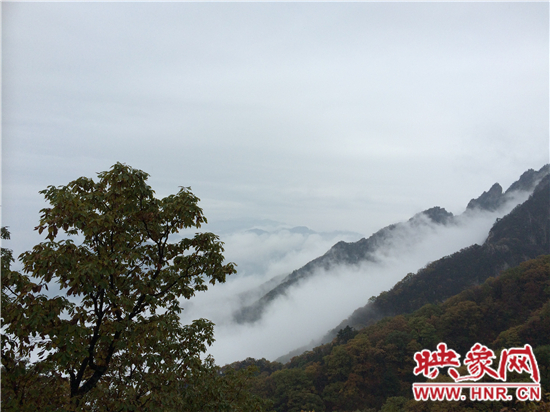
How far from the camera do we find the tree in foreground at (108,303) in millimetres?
6145

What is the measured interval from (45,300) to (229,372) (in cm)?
491

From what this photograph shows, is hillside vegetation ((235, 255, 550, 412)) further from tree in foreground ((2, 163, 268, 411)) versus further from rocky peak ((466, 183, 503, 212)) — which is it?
rocky peak ((466, 183, 503, 212))

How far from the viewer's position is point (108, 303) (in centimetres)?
710

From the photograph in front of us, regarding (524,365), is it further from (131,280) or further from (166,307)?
(131,280)

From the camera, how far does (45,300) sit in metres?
6.14

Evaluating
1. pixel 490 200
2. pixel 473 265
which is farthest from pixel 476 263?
pixel 490 200

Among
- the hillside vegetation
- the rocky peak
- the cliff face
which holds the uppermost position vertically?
the rocky peak

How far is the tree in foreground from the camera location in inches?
242

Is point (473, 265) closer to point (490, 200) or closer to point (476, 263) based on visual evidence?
point (476, 263)

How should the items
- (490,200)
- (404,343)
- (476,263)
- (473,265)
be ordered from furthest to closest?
(490,200)
(476,263)
(473,265)
(404,343)

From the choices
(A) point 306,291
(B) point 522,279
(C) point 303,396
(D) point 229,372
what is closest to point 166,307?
(D) point 229,372

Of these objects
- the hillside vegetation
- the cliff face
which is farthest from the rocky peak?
the hillside vegetation

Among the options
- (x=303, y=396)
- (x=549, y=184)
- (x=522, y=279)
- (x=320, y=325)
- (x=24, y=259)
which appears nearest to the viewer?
(x=24, y=259)

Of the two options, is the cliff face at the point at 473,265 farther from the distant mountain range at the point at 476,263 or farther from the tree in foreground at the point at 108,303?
the tree in foreground at the point at 108,303
